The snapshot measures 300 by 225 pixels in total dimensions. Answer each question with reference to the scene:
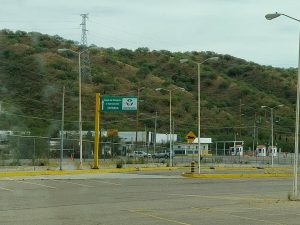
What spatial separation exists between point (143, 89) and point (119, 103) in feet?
98.2

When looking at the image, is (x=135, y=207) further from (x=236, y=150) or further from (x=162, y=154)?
(x=236, y=150)

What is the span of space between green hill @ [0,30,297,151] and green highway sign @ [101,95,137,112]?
36.3ft

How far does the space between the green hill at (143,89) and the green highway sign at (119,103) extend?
436 inches

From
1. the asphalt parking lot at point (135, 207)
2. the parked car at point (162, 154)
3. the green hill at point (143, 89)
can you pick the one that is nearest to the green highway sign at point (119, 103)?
the green hill at point (143, 89)

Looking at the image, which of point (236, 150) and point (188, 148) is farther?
point (188, 148)

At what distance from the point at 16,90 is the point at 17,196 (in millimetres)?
37783

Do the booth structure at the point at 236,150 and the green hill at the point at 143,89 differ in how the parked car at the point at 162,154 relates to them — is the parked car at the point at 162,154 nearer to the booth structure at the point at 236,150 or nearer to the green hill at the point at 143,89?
the green hill at the point at 143,89

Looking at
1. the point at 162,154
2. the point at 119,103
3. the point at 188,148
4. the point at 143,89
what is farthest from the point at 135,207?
the point at 188,148

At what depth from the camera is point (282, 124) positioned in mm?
108562

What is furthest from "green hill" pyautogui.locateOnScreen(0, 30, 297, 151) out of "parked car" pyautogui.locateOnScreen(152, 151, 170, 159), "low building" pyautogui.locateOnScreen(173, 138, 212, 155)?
"parked car" pyautogui.locateOnScreen(152, 151, 170, 159)

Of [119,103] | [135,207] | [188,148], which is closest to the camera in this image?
[135,207]

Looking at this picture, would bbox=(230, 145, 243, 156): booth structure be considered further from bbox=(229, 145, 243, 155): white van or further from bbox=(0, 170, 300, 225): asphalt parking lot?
bbox=(0, 170, 300, 225): asphalt parking lot

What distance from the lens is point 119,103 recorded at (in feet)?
168

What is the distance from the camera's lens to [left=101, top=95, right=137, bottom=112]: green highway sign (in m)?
50.9
